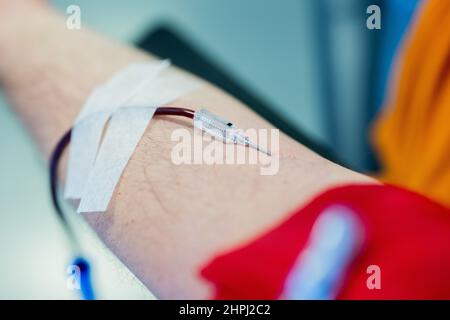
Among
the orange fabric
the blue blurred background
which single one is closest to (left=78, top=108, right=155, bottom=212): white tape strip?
the blue blurred background

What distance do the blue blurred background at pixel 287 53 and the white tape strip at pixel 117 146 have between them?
245 millimetres

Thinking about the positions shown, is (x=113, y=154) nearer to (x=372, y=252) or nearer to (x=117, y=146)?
(x=117, y=146)

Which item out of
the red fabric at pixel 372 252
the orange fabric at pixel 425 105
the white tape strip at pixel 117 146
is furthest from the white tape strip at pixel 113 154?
the orange fabric at pixel 425 105

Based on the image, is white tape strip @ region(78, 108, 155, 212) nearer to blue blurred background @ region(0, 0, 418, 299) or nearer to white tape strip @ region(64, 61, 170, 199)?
white tape strip @ region(64, 61, 170, 199)

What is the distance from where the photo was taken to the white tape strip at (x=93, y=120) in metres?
0.49

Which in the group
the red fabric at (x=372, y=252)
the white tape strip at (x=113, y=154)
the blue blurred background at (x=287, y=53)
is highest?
the blue blurred background at (x=287, y=53)

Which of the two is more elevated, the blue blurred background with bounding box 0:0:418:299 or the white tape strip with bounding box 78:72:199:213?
the blue blurred background with bounding box 0:0:418:299

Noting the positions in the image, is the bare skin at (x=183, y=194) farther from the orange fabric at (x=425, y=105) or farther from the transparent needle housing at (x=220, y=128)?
the orange fabric at (x=425, y=105)

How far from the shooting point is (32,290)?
1.80 ft

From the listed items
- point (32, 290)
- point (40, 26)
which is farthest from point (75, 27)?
point (32, 290)

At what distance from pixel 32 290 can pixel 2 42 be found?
1.22ft

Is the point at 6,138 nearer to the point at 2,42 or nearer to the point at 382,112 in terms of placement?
the point at 2,42

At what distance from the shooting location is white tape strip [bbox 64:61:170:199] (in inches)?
19.4

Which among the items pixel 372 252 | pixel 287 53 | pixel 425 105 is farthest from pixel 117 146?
pixel 287 53
